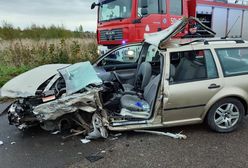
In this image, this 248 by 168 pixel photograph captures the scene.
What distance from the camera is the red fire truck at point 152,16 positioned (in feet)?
25.5

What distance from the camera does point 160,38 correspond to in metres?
4.20

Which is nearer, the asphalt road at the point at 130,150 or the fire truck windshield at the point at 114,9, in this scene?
the asphalt road at the point at 130,150

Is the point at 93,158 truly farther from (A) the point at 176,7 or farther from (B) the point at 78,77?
(A) the point at 176,7

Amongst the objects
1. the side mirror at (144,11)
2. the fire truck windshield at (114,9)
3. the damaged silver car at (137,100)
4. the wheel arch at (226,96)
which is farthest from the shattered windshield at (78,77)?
the fire truck windshield at (114,9)

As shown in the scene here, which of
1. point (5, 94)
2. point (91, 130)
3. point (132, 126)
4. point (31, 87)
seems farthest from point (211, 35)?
point (5, 94)

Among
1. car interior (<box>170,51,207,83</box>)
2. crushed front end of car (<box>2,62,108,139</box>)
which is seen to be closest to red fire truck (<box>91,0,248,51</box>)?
car interior (<box>170,51,207,83</box>)

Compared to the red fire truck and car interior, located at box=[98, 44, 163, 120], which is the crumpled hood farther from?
the red fire truck

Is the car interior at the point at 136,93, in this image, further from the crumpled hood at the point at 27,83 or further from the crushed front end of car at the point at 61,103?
the crumpled hood at the point at 27,83

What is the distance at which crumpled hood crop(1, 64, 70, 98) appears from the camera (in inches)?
155

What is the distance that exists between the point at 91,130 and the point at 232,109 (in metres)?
2.39

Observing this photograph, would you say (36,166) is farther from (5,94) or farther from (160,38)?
(160,38)

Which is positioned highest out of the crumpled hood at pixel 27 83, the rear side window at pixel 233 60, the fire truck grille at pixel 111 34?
the fire truck grille at pixel 111 34

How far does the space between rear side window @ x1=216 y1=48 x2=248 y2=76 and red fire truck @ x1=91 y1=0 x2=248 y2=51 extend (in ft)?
8.58

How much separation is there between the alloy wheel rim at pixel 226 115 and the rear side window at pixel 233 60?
21.9 inches
